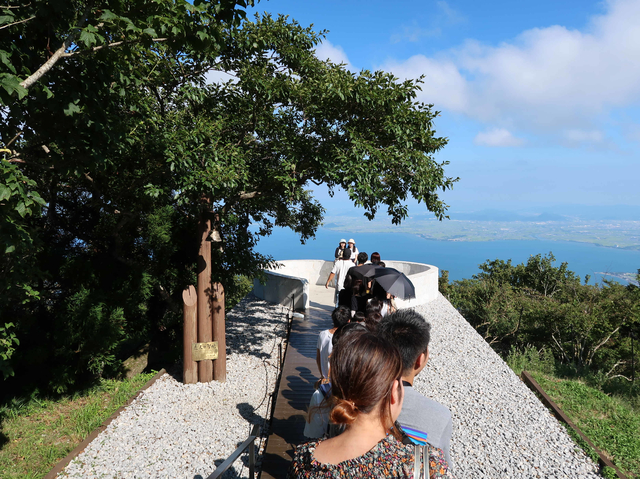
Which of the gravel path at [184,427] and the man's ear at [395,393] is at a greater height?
the man's ear at [395,393]

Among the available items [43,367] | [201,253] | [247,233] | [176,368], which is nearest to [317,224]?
[247,233]

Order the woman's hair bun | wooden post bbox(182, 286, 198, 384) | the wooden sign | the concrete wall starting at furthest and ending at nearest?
the concrete wall, the wooden sign, wooden post bbox(182, 286, 198, 384), the woman's hair bun

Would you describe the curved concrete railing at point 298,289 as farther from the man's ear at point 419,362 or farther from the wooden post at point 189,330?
the man's ear at point 419,362

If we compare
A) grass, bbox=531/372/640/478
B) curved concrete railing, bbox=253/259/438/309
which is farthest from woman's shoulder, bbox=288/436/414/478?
curved concrete railing, bbox=253/259/438/309

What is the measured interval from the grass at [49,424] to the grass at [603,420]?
8.04 m

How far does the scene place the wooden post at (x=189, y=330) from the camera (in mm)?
7277

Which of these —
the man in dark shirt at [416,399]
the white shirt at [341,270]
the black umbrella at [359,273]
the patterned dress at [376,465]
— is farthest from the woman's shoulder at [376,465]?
the white shirt at [341,270]

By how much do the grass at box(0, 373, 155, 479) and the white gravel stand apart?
94 cm

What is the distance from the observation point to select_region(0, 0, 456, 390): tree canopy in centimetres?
466

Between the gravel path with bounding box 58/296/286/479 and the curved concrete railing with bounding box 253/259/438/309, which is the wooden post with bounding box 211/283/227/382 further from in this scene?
the curved concrete railing with bounding box 253/259/438/309

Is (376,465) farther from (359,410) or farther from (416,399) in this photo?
(416,399)

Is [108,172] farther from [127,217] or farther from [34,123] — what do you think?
[34,123]

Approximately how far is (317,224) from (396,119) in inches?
196

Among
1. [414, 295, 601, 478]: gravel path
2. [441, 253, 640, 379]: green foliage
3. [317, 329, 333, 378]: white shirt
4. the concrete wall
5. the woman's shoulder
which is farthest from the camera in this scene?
[441, 253, 640, 379]: green foliage
